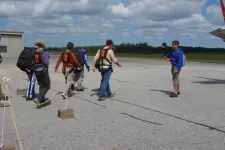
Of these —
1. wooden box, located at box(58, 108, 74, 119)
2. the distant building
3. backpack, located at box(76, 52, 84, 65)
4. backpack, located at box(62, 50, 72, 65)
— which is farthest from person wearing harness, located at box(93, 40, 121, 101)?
the distant building

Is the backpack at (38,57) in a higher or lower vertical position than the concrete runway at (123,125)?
higher

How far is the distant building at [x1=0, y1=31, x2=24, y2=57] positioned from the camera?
63.9 meters

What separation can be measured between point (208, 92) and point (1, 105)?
739cm

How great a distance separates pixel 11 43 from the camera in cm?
6475

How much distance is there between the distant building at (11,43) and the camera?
63.9m

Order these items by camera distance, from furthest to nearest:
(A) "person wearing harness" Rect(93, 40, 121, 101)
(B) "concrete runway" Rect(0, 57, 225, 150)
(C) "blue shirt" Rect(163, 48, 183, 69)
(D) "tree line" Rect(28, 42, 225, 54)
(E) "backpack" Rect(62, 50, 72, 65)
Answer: (D) "tree line" Rect(28, 42, 225, 54) → (C) "blue shirt" Rect(163, 48, 183, 69) → (E) "backpack" Rect(62, 50, 72, 65) → (A) "person wearing harness" Rect(93, 40, 121, 101) → (B) "concrete runway" Rect(0, 57, 225, 150)

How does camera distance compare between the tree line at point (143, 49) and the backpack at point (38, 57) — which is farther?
the tree line at point (143, 49)

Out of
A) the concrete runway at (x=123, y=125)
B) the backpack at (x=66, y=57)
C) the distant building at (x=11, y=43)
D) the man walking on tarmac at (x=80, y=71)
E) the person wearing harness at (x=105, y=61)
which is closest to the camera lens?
the concrete runway at (x=123, y=125)

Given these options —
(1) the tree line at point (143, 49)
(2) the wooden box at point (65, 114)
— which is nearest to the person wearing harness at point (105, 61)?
(2) the wooden box at point (65, 114)

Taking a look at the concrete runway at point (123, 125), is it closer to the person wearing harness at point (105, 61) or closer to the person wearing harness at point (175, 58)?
the person wearing harness at point (105, 61)

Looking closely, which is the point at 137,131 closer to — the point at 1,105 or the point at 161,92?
the point at 1,105

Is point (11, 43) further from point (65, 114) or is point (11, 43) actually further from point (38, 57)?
point (65, 114)

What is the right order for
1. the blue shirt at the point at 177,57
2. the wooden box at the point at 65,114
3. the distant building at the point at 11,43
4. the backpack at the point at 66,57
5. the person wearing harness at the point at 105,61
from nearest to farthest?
the wooden box at the point at 65,114
the person wearing harness at the point at 105,61
the backpack at the point at 66,57
the blue shirt at the point at 177,57
the distant building at the point at 11,43

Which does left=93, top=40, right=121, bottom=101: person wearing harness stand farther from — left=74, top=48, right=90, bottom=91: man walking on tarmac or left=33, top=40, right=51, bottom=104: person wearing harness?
left=74, top=48, right=90, bottom=91: man walking on tarmac
